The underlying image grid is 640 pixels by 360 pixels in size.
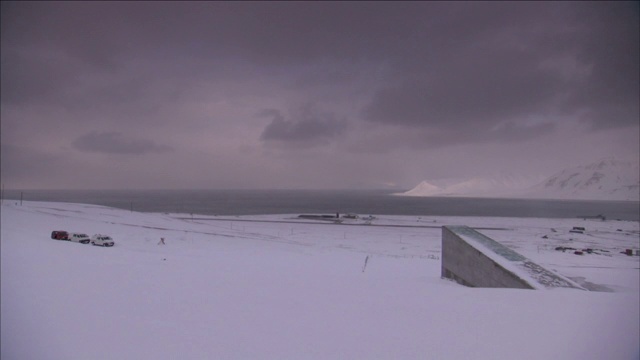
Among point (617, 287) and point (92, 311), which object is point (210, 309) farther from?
point (617, 287)

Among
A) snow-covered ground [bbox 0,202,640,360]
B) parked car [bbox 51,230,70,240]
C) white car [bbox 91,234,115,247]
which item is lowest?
white car [bbox 91,234,115,247]

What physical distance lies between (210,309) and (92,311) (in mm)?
1733

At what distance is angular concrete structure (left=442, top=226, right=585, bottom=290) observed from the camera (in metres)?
7.38

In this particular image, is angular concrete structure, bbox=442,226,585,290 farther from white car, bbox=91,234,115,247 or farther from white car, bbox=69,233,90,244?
white car, bbox=69,233,90,244

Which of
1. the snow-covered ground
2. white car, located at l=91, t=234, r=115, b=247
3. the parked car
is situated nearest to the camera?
the snow-covered ground

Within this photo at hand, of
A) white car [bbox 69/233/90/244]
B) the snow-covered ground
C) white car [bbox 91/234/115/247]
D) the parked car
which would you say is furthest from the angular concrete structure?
the parked car

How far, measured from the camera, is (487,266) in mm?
8828

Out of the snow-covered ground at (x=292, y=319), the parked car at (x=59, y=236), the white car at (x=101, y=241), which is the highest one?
the snow-covered ground at (x=292, y=319)

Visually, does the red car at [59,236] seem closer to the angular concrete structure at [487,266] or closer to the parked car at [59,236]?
the parked car at [59,236]

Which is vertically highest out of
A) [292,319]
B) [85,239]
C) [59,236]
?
[292,319]

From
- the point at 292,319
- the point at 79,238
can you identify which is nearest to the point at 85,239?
the point at 79,238

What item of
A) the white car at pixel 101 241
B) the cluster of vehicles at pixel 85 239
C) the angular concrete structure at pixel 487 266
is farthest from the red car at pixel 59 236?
the angular concrete structure at pixel 487 266

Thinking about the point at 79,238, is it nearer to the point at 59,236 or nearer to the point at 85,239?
the point at 85,239

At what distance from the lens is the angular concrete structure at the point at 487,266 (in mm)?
7377
